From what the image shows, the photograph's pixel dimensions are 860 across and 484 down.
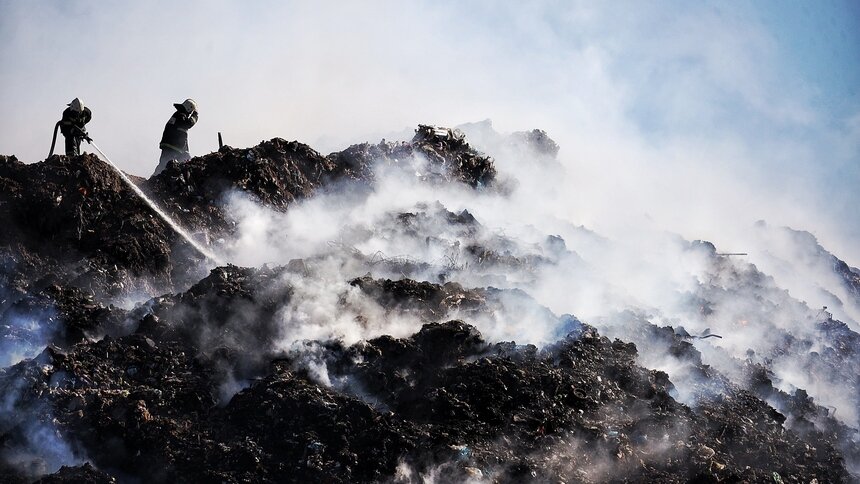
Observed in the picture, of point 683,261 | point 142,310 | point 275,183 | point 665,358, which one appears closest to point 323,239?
point 275,183

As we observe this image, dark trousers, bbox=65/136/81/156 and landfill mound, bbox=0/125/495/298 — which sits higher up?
dark trousers, bbox=65/136/81/156

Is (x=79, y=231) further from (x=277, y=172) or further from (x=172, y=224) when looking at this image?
(x=277, y=172)

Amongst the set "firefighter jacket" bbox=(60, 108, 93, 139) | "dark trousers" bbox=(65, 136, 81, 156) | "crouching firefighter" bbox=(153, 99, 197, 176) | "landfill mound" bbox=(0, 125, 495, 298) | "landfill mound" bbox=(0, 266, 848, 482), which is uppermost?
"crouching firefighter" bbox=(153, 99, 197, 176)

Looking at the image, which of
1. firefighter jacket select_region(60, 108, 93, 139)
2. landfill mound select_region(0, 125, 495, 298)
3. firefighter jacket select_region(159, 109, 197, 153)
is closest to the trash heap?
landfill mound select_region(0, 125, 495, 298)

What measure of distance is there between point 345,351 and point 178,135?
7.03 meters

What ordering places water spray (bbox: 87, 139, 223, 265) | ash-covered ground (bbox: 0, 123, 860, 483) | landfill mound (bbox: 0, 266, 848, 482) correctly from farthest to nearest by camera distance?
water spray (bbox: 87, 139, 223, 265) → ash-covered ground (bbox: 0, 123, 860, 483) → landfill mound (bbox: 0, 266, 848, 482)

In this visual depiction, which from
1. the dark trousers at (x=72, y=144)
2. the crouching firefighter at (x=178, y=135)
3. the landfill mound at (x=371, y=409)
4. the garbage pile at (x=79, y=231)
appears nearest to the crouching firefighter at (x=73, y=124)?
A: the dark trousers at (x=72, y=144)

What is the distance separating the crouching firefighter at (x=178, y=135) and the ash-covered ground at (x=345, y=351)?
198 cm

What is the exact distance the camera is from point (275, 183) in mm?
12492

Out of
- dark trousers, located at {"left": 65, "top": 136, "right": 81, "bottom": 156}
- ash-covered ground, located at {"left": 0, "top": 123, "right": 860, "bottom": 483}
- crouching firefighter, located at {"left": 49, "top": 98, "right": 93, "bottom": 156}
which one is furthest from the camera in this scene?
dark trousers, located at {"left": 65, "top": 136, "right": 81, "bottom": 156}

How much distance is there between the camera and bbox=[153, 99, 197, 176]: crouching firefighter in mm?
13898

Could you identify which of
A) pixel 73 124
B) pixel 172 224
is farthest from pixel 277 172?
pixel 73 124

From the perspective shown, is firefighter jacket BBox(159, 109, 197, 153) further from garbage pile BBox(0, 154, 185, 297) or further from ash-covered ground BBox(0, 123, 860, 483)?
garbage pile BBox(0, 154, 185, 297)

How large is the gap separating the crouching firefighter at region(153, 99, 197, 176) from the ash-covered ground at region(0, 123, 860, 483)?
77.9 inches
